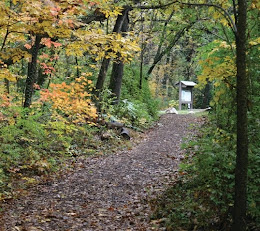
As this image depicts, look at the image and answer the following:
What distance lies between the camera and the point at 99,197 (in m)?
5.68

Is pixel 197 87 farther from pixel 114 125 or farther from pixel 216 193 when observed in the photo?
pixel 114 125

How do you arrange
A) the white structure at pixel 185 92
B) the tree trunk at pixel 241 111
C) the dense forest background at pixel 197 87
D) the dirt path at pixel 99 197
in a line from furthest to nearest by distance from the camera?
the white structure at pixel 185 92
the dirt path at pixel 99 197
the dense forest background at pixel 197 87
the tree trunk at pixel 241 111

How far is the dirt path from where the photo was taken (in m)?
4.40

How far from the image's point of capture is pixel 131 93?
17422 mm

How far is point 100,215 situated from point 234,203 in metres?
2.40

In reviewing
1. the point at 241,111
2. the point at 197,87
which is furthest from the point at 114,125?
the point at 241,111

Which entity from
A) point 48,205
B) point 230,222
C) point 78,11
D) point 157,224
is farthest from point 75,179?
point 230,222

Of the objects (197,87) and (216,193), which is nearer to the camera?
(216,193)

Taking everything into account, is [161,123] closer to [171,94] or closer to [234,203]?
[234,203]

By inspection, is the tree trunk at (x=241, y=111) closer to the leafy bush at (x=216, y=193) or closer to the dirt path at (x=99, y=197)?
the leafy bush at (x=216, y=193)

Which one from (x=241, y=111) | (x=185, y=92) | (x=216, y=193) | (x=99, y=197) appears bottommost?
(x=99, y=197)

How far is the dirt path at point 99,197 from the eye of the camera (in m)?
4.40

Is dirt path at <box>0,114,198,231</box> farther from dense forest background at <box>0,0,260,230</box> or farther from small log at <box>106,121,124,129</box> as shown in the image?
small log at <box>106,121,124,129</box>

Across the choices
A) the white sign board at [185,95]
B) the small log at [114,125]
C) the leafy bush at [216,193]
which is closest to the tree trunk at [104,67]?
the small log at [114,125]
